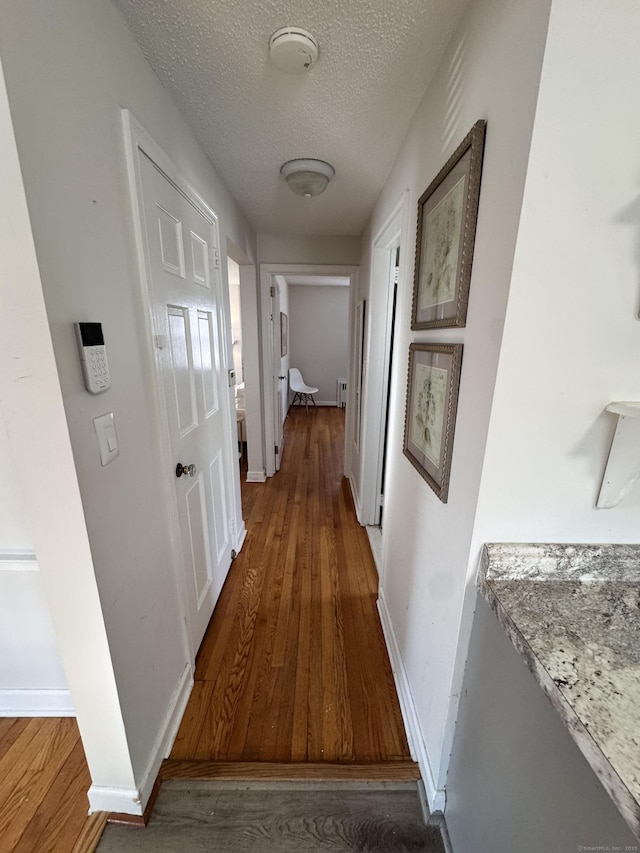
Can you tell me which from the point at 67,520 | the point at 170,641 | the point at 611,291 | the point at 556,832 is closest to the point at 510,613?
the point at 556,832

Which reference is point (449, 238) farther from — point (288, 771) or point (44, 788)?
point (44, 788)

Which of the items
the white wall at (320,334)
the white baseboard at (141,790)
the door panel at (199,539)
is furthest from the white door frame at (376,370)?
the white wall at (320,334)

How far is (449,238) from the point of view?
0.93m

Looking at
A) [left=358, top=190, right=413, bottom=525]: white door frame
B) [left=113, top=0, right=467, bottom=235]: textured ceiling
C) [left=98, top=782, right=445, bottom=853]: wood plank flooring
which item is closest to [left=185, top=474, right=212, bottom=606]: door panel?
[left=98, top=782, right=445, bottom=853]: wood plank flooring

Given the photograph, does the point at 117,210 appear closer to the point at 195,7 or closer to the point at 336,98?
the point at 195,7

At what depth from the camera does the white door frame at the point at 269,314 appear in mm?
2912

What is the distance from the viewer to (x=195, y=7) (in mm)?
842

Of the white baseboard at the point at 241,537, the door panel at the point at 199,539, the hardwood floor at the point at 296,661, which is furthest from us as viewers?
the white baseboard at the point at 241,537

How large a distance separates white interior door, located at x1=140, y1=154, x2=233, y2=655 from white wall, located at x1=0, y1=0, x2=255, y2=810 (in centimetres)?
13

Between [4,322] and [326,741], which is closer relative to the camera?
[4,322]

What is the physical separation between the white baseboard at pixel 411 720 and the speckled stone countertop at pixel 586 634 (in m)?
0.75

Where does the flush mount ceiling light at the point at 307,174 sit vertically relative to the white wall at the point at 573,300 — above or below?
above

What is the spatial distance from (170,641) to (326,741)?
26.7 inches

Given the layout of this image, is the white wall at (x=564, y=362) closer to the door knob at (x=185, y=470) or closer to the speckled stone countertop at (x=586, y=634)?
the speckled stone countertop at (x=586, y=634)
